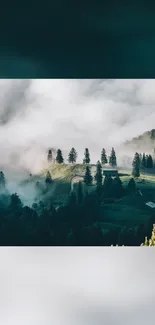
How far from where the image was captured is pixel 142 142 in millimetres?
8961

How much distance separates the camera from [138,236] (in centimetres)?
891

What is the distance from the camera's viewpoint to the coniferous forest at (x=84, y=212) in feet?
29.1

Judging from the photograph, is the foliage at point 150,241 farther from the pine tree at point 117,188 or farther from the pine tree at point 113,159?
the pine tree at point 113,159

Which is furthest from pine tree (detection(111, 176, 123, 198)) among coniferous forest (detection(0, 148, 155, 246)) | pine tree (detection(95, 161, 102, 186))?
pine tree (detection(95, 161, 102, 186))

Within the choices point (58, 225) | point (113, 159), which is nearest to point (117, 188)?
point (113, 159)

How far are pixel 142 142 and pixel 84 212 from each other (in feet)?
5.47

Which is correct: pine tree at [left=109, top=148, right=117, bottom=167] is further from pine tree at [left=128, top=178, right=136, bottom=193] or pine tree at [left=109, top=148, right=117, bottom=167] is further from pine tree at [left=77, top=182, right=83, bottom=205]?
pine tree at [left=77, top=182, right=83, bottom=205]

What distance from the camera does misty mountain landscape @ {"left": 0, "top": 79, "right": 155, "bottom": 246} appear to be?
29.2ft

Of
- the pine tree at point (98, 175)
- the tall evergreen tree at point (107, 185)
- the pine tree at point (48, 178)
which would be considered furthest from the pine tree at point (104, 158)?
the pine tree at point (48, 178)

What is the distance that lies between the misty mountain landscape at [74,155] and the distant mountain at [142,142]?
0.02 metres
